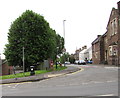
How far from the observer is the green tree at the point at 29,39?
32625 mm

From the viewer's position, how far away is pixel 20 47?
3281cm

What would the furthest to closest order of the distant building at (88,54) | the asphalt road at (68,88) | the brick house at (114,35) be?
1. the distant building at (88,54)
2. the brick house at (114,35)
3. the asphalt road at (68,88)

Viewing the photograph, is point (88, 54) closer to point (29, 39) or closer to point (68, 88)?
point (29, 39)

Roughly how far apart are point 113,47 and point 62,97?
110 feet

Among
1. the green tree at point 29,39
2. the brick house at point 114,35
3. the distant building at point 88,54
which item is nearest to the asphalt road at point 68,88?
the green tree at point 29,39

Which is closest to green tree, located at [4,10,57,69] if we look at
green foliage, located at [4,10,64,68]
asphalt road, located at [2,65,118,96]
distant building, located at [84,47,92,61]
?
green foliage, located at [4,10,64,68]

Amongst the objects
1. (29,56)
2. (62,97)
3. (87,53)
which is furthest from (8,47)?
(87,53)

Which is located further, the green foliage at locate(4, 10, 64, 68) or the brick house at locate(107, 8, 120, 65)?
the brick house at locate(107, 8, 120, 65)

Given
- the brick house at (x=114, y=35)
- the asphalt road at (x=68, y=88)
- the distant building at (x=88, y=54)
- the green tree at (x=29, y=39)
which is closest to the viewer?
the asphalt road at (x=68, y=88)

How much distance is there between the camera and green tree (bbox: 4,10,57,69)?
107ft

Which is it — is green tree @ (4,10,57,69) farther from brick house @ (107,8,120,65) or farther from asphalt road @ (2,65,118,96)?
asphalt road @ (2,65,118,96)

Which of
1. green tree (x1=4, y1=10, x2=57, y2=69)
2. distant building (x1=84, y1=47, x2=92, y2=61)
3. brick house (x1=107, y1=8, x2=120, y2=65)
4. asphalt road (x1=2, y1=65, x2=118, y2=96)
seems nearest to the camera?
asphalt road (x1=2, y1=65, x2=118, y2=96)

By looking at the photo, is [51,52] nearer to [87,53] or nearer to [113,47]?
[113,47]

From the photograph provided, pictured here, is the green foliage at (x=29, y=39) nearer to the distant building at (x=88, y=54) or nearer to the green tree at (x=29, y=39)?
the green tree at (x=29, y=39)
